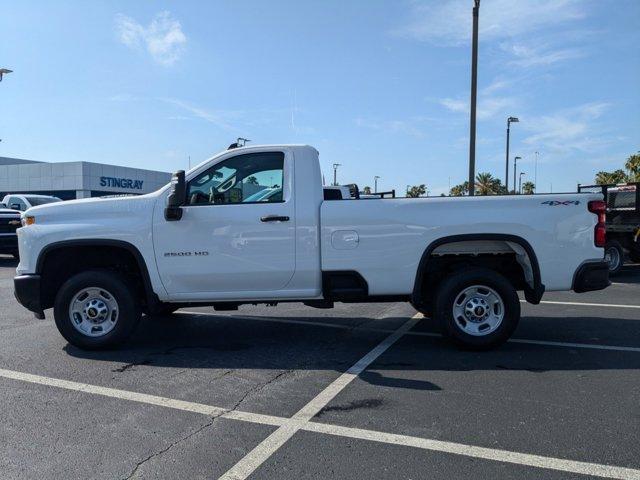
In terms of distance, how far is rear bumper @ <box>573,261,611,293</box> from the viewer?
5840 millimetres

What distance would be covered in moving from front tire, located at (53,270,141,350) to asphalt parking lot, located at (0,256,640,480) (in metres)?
0.20

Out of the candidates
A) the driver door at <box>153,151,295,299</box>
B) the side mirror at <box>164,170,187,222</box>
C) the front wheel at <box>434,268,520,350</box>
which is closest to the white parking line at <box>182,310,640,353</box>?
the front wheel at <box>434,268,520,350</box>

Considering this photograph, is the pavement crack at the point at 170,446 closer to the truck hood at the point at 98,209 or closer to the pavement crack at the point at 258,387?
the pavement crack at the point at 258,387

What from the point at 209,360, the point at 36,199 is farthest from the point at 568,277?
the point at 36,199

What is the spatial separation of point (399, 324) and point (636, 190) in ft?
27.0

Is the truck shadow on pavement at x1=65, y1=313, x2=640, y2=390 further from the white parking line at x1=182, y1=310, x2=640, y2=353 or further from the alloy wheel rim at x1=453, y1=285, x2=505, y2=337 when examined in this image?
the alloy wheel rim at x1=453, y1=285, x2=505, y2=337

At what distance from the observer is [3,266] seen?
50.3 ft

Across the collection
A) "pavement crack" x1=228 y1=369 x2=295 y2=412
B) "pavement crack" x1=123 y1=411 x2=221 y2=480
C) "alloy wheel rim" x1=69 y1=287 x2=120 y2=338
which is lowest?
"pavement crack" x1=123 y1=411 x2=221 y2=480

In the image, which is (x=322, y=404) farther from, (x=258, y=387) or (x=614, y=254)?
(x=614, y=254)

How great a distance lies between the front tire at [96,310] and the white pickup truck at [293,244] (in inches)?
0.5

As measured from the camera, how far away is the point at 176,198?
568 centimetres

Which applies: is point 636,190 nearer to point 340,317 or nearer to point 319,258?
point 340,317

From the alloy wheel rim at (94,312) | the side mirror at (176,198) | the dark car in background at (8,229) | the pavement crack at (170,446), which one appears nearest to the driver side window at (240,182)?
the side mirror at (176,198)

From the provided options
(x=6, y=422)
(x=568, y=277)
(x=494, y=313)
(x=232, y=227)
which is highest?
(x=232, y=227)
